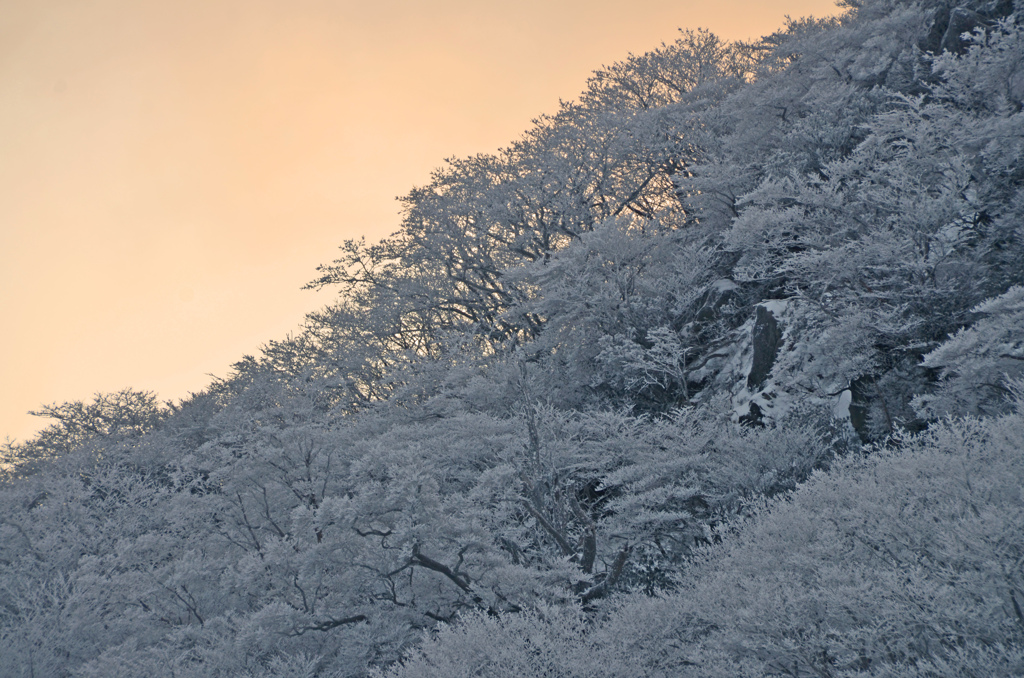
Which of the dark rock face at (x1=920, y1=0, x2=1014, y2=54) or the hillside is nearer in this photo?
the hillside

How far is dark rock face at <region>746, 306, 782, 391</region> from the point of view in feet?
53.8

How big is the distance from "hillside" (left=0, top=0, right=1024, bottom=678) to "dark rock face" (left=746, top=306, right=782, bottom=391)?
11 centimetres

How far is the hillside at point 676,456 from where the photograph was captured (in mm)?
9469

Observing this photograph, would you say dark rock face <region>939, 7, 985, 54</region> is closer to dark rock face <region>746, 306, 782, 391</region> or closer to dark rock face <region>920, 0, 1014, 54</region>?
dark rock face <region>920, 0, 1014, 54</region>

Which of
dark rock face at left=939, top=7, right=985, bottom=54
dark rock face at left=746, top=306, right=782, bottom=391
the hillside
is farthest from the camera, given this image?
dark rock face at left=939, top=7, right=985, bottom=54

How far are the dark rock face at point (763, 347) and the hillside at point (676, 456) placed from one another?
113mm

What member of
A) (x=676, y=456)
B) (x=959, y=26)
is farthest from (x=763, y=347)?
(x=959, y=26)

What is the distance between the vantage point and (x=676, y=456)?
1477cm

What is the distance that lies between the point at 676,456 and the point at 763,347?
4.14 metres

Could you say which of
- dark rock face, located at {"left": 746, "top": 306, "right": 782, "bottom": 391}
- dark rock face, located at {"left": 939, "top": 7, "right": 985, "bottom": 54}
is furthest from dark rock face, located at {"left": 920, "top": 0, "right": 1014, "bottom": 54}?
dark rock face, located at {"left": 746, "top": 306, "right": 782, "bottom": 391}

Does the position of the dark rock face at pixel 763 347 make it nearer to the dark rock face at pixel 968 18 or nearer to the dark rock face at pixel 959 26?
the dark rock face at pixel 968 18

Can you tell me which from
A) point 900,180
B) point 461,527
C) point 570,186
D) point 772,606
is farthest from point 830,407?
point 570,186

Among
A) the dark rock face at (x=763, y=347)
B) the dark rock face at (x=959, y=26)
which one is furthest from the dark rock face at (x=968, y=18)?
the dark rock face at (x=763, y=347)

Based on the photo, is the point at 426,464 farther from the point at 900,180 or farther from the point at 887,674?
the point at 900,180
